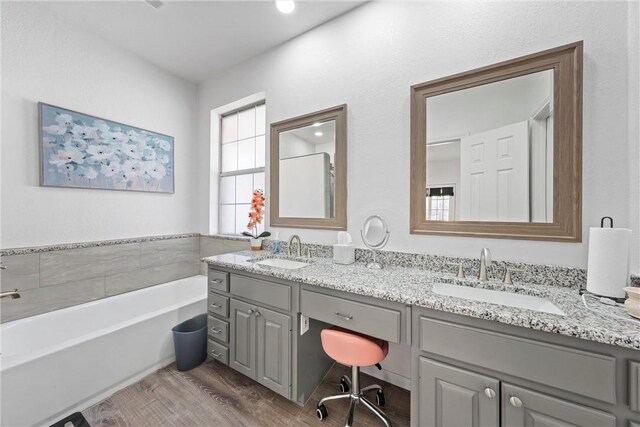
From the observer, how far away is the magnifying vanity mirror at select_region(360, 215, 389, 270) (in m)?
1.72

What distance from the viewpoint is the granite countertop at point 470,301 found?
81 cm

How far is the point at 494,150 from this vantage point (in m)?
1.41

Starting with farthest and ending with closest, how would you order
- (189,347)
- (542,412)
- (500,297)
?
1. (189,347)
2. (500,297)
3. (542,412)

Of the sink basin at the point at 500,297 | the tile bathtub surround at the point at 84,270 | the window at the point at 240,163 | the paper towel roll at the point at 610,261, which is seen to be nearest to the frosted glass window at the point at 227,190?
the window at the point at 240,163

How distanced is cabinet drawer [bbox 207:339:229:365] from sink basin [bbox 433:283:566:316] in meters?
1.60

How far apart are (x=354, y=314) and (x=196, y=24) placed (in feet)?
8.75

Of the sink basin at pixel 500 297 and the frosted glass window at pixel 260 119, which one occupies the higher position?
the frosted glass window at pixel 260 119

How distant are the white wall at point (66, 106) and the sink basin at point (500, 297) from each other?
290cm

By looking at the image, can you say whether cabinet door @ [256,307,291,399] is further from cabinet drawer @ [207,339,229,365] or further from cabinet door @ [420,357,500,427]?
cabinet door @ [420,357,500,427]

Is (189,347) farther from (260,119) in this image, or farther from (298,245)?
(260,119)

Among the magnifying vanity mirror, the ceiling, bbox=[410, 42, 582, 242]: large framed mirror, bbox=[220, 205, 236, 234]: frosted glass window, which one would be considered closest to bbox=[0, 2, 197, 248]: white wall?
the ceiling

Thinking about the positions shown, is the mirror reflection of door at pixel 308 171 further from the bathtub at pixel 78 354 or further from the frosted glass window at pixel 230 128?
the bathtub at pixel 78 354

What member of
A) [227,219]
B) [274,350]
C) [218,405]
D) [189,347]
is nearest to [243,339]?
[274,350]

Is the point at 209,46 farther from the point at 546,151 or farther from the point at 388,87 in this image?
the point at 546,151
